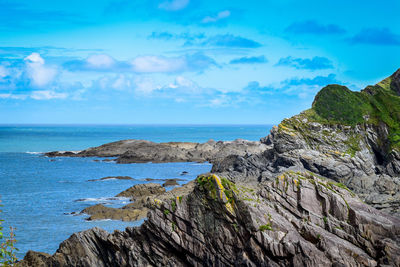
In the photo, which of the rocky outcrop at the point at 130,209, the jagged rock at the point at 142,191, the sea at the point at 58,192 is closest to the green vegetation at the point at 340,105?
the sea at the point at 58,192

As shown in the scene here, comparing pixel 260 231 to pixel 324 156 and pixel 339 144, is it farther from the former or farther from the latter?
pixel 339 144

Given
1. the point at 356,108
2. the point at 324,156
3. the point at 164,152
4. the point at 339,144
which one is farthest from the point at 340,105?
the point at 164,152

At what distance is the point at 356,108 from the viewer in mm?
77000

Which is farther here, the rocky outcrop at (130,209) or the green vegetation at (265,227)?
the rocky outcrop at (130,209)

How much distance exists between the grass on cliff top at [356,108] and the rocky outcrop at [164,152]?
32441 mm

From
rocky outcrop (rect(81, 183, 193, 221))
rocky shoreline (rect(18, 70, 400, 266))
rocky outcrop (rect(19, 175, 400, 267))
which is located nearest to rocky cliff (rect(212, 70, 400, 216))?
rocky outcrop (rect(81, 183, 193, 221))

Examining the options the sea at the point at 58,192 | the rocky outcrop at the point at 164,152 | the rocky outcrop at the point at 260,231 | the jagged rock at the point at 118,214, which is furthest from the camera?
the rocky outcrop at the point at 164,152

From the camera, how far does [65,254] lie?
88.1 ft

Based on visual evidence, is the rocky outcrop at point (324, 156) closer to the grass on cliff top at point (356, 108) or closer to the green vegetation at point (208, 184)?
the grass on cliff top at point (356, 108)

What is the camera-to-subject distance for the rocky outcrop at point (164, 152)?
384 ft

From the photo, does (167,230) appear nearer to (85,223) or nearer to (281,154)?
(85,223)

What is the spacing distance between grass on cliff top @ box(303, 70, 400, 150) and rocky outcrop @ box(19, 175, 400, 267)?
1960 inches

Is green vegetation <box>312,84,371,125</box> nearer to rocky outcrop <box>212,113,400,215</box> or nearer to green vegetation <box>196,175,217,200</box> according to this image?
rocky outcrop <box>212,113,400,215</box>

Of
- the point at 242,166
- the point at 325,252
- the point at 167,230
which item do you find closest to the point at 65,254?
the point at 167,230
